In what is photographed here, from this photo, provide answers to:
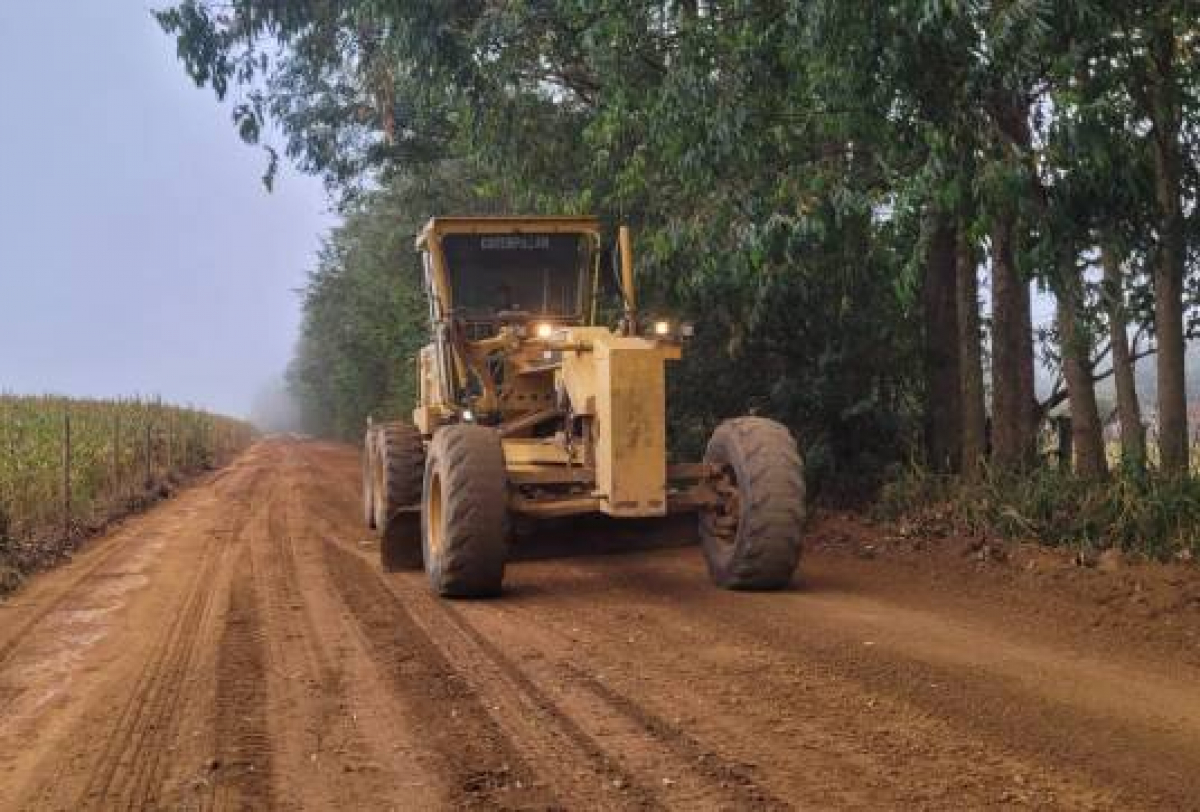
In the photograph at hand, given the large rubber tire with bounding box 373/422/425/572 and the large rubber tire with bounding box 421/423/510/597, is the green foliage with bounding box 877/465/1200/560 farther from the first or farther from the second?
the large rubber tire with bounding box 373/422/425/572

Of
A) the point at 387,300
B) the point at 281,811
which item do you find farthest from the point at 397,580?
the point at 387,300

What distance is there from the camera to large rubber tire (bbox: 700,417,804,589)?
8203 mm

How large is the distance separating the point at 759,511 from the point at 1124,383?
→ 15.0 feet

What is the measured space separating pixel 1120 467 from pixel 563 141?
7051mm

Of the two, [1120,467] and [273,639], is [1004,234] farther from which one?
[273,639]

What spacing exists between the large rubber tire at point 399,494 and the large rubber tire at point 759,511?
2685 mm

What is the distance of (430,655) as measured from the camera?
661 cm

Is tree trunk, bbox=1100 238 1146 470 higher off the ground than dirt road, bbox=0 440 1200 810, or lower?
higher

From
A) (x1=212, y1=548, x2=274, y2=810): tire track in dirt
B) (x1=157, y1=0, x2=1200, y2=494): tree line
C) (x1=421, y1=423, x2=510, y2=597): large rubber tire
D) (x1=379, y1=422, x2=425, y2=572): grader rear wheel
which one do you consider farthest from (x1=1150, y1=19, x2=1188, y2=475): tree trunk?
(x1=212, y1=548, x2=274, y2=810): tire track in dirt

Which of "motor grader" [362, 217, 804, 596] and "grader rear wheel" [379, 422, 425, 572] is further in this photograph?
"grader rear wheel" [379, 422, 425, 572]

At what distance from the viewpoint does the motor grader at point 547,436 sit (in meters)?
8.22

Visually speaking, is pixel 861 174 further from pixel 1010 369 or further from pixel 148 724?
pixel 148 724

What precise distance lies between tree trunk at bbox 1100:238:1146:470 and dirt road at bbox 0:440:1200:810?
1.80 metres

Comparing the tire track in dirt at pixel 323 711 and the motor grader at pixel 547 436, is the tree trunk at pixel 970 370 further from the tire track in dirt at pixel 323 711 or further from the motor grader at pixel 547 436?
the tire track in dirt at pixel 323 711
